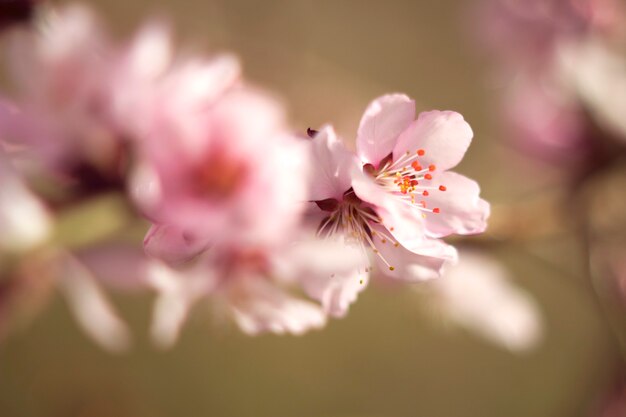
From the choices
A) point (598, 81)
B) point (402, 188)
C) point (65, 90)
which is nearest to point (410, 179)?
point (402, 188)

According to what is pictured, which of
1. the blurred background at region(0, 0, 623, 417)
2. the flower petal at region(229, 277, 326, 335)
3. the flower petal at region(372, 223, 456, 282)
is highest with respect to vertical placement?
the flower petal at region(372, 223, 456, 282)

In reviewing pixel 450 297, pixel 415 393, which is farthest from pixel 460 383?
pixel 450 297

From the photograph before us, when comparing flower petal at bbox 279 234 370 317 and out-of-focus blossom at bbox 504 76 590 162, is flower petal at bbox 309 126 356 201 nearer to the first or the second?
flower petal at bbox 279 234 370 317

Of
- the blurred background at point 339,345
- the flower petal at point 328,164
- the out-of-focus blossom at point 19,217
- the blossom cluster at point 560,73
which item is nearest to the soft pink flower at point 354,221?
the flower petal at point 328,164

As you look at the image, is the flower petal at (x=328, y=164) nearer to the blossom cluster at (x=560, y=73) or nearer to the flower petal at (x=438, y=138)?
the flower petal at (x=438, y=138)

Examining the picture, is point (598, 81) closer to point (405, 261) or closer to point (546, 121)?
point (546, 121)

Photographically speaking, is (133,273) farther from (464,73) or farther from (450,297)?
(464,73)

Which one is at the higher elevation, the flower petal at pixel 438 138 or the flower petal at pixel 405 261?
the flower petal at pixel 438 138

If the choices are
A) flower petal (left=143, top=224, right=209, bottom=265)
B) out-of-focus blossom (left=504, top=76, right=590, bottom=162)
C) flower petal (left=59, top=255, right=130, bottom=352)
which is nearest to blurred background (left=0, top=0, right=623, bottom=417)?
out-of-focus blossom (left=504, top=76, right=590, bottom=162)
